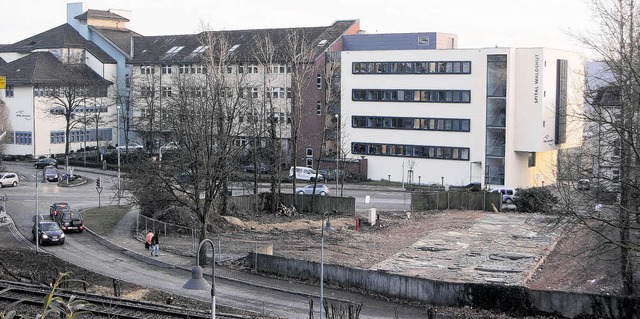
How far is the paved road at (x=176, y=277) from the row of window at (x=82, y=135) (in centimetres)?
3596

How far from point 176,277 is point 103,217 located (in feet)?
64.9

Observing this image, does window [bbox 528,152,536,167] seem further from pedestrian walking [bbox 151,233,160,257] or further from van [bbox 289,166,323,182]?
pedestrian walking [bbox 151,233,160,257]

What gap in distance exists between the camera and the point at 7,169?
80.5m

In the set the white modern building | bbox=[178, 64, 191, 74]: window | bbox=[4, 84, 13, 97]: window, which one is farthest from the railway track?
bbox=[4, 84, 13, 97]: window

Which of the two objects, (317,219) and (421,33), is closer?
(317,219)

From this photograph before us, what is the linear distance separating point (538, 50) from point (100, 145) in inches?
2129

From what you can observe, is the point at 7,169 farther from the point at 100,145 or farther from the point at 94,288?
the point at 94,288

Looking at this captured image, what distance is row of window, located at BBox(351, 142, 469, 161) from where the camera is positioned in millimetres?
75250

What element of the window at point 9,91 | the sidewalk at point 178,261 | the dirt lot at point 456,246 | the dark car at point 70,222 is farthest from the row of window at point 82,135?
the dirt lot at point 456,246

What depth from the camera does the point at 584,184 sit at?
29.4 meters

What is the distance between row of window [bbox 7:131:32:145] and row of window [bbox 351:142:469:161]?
3747cm

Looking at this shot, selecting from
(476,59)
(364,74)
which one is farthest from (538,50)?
(364,74)

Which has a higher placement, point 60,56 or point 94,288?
point 60,56

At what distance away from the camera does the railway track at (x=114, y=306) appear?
25.8 meters
